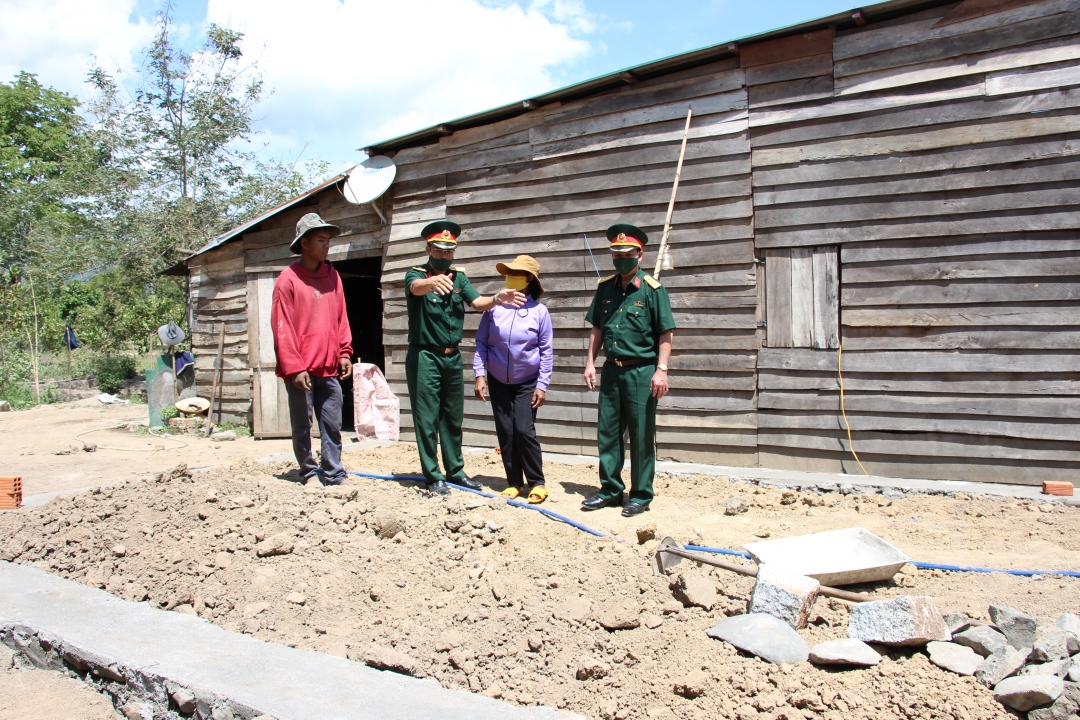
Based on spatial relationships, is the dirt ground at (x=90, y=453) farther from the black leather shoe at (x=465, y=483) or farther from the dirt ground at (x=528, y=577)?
the black leather shoe at (x=465, y=483)

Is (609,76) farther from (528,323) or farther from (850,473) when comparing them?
(850,473)

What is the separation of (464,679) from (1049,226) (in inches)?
207

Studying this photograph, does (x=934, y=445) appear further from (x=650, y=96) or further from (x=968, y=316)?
(x=650, y=96)

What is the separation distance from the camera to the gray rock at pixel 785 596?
110 inches

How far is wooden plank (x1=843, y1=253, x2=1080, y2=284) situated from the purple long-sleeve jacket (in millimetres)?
2697

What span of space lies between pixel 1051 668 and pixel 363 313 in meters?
11.4

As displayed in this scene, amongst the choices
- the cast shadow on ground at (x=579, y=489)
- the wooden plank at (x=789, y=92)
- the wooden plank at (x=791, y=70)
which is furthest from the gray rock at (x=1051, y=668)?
the wooden plank at (x=791, y=70)

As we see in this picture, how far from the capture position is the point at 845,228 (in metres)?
6.06

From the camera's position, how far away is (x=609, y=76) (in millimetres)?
6871

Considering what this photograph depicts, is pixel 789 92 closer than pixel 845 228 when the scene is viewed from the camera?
No

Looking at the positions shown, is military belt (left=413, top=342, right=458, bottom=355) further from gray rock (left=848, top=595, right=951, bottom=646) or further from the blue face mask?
gray rock (left=848, top=595, right=951, bottom=646)

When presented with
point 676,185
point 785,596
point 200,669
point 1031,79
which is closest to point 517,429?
point 785,596

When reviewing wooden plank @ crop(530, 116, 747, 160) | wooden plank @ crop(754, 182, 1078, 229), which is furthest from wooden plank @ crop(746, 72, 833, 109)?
wooden plank @ crop(754, 182, 1078, 229)

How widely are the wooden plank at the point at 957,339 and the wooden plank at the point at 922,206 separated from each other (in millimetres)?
902
